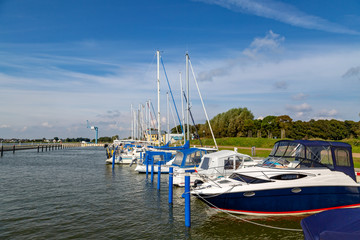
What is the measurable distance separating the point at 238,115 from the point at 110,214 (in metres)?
80.1

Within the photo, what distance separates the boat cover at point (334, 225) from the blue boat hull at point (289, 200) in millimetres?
6552

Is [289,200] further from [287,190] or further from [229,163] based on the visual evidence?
[229,163]

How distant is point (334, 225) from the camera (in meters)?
5.39

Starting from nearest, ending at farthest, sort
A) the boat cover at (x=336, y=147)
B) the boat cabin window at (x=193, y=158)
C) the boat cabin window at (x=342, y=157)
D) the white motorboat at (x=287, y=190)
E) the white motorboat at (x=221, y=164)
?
the white motorboat at (x=287, y=190) → the boat cover at (x=336, y=147) → the boat cabin window at (x=342, y=157) → the white motorboat at (x=221, y=164) → the boat cabin window at (x=193, y=158)

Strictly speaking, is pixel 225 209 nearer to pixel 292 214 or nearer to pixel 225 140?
pixel 292 214

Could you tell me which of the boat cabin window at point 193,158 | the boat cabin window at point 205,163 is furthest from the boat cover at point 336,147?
the boat cabin window at point 193,158

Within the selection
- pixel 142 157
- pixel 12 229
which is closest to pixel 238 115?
pixel 142 157

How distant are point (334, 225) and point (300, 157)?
9.59 m

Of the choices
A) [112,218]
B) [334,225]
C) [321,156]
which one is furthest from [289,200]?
[112,218]

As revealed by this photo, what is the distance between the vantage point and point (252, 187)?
12.5 m

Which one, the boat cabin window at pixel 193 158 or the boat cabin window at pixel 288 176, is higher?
the boat cabin window at pixel 193 158

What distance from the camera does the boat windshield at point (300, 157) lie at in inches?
546

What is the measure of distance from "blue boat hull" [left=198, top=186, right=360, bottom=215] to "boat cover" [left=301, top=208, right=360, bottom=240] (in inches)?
258

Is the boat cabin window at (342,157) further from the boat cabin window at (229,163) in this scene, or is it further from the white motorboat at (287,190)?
the boat cabin window at (229,163)
